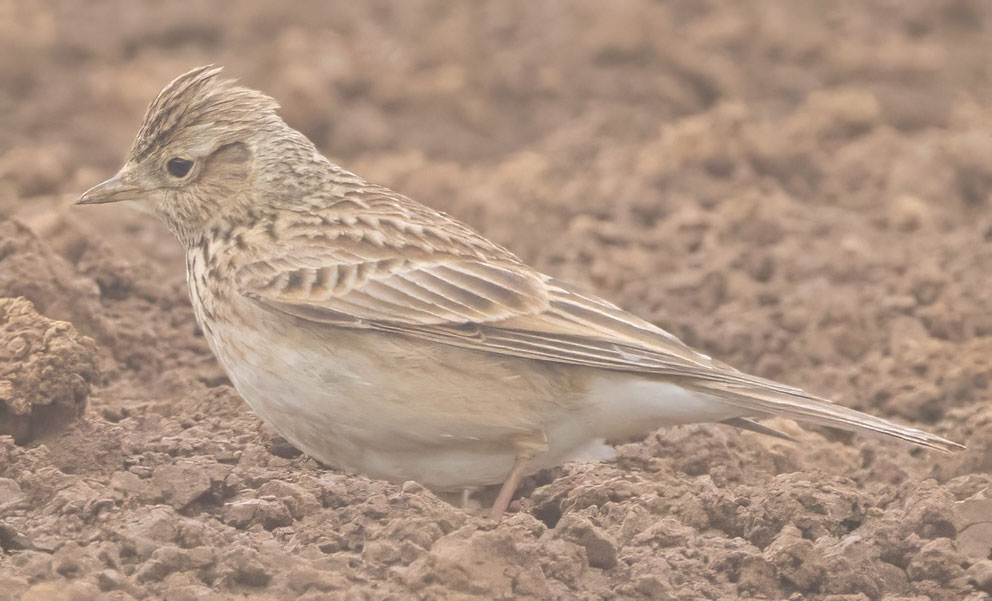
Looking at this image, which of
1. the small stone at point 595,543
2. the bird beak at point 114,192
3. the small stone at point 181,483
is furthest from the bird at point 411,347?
the small stone at point 595,543

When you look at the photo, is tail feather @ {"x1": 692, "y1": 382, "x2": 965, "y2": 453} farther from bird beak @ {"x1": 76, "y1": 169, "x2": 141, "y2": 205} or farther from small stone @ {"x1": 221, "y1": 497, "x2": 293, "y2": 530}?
bird beak @ {"x1": 76, "y1": 169, "x2": 141, "y2": 205}

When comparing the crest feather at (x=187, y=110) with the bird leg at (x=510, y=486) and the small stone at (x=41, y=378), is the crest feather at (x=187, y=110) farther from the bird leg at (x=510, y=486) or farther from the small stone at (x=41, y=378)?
the bird leg at (x=510, y=486)

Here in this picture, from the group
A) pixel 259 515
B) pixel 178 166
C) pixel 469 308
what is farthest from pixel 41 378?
pixel 469 308

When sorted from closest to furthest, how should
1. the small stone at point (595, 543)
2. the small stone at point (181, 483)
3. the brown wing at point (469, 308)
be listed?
the small stone at point (595, 543), the small stone at point (181, 483), the brown wing at point (469, 308)

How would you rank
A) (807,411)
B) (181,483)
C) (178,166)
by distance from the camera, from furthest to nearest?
(178,166), (807,411), (181,483)

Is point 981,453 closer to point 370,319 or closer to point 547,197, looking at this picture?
point 370,319

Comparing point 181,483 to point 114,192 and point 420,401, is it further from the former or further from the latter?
point 114,192

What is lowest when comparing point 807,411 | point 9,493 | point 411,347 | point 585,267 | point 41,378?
point 9,493
